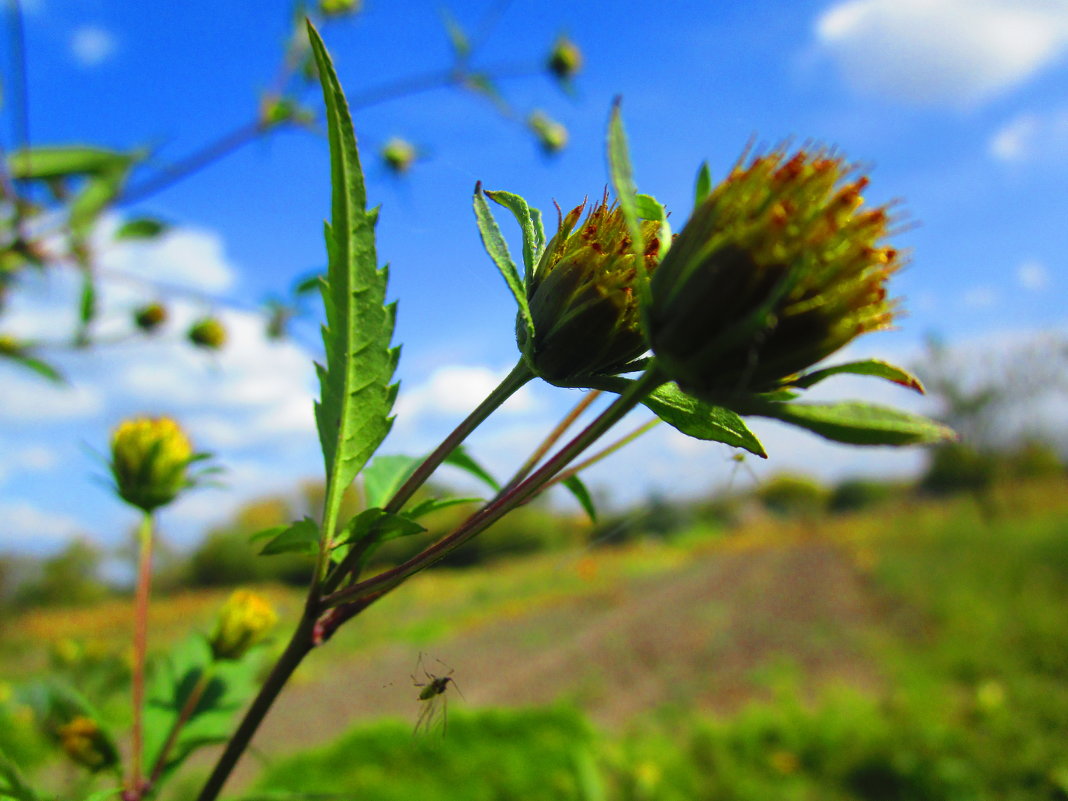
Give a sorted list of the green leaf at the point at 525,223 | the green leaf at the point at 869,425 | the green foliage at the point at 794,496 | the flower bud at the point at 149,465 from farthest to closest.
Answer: the green foliage at the point at 794,496
the flower bud at the point at 149,465
the green leaf at the point at 525,223
the green leaf at the point at 869,425

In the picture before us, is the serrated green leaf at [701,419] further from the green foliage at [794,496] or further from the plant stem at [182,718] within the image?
the green foliage at [794,496]

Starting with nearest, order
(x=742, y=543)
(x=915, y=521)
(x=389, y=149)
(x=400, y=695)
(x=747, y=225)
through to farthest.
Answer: (x=747, y=225) → (x=389, y=149) → (x=400, y=695) → (x=915, y=521) → (x=742, y=543)

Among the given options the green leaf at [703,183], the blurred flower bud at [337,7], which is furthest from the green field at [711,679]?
the blurred flower bud at [337,7]

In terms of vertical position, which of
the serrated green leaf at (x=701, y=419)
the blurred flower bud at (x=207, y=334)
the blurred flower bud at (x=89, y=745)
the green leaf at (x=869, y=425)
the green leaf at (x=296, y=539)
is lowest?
the blurred flower bud at (x=89, y=745)

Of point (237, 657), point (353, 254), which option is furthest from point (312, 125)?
point (353, 254)

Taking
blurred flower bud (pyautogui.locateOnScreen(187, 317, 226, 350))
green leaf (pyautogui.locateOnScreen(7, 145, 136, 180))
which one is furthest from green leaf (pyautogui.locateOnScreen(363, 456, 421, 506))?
blurred flower bud (pyautogui.locateOnScreen(187, 317, 226, 350))

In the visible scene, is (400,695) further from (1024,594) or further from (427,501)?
(427,501)

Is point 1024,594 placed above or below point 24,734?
below

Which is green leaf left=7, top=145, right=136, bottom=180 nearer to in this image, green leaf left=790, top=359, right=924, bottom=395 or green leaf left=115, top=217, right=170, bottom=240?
green leaf left=115, top=217, right=170, bottom=240
